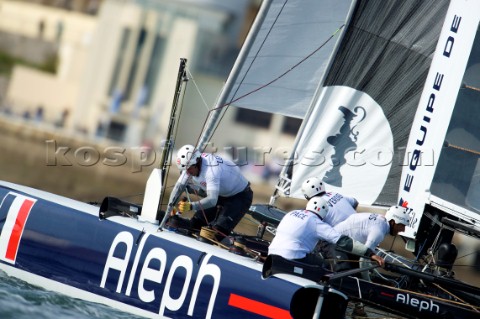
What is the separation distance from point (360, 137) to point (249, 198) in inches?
63.6

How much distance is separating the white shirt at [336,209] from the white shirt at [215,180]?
0.85m

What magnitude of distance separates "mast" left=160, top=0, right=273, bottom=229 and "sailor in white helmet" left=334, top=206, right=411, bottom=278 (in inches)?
59.9

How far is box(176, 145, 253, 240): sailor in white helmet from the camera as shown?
28.1 ft

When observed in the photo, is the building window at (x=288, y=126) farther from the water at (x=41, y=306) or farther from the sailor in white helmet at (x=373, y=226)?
the water at (x=41, y=306)

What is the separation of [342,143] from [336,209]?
132 cm

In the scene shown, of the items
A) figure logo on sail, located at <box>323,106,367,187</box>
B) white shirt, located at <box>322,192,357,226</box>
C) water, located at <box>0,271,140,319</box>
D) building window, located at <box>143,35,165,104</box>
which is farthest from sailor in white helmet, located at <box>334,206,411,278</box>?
building window, located at <box>143,35,165,104</box>

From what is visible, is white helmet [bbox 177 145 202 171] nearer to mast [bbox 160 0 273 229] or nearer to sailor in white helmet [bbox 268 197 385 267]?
mast [bbox 160 0 273 229]

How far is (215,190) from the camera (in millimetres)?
8625

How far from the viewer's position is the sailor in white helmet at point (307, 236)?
7.67 metres

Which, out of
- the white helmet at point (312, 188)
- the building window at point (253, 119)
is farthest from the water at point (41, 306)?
the building window at point (253, 119)

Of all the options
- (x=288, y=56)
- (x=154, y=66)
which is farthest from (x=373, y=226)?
(x=154, y=66)

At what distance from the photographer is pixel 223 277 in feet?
24.6

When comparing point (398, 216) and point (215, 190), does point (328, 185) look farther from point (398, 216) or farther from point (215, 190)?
point (215, 190)

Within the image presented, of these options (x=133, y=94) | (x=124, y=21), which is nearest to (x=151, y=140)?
(x=133, y=94)
